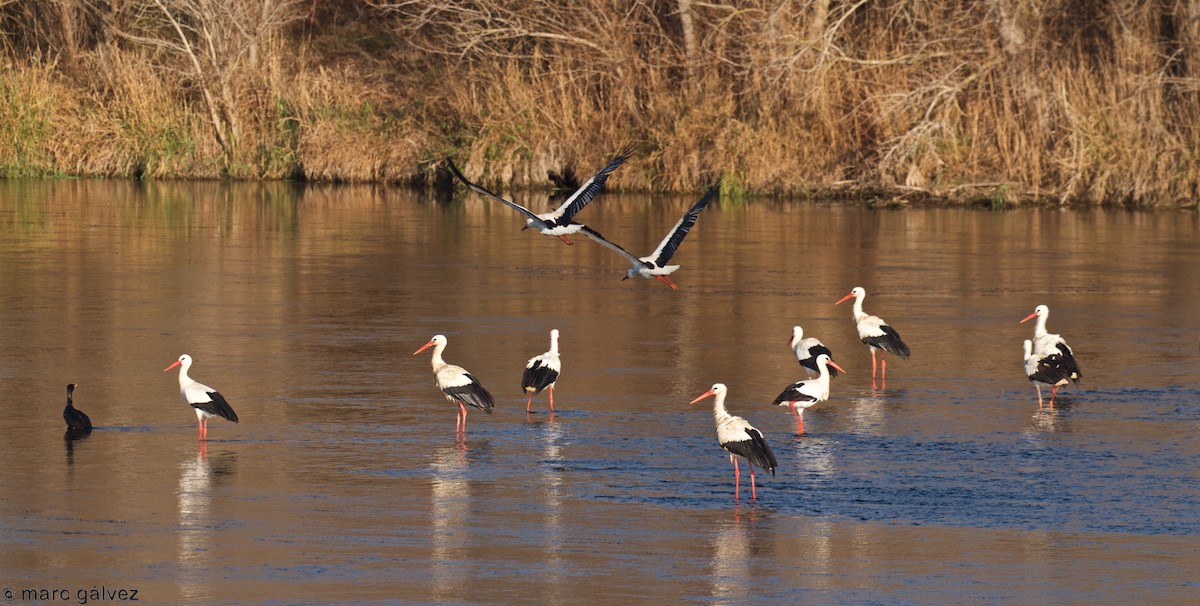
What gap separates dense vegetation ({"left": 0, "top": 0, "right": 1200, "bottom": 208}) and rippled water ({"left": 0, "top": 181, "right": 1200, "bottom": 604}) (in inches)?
326

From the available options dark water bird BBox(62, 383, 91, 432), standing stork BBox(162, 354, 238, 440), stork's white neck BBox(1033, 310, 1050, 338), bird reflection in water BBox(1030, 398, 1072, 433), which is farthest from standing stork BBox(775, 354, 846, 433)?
dark water bird BBox(62, 383, 91, 432)

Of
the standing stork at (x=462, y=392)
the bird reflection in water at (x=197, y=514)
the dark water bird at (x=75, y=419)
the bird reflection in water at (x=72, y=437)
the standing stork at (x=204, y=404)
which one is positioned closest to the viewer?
the bird reflection in water at (x=197, y=514)

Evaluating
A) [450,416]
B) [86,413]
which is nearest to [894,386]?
[450,416]

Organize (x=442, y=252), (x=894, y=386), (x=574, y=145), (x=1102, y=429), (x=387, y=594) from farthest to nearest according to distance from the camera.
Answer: (x=574, y=145)
(x=442, y=252)
(x=894, y=386)
(x=1102, y=429)
(x=387, y=594)

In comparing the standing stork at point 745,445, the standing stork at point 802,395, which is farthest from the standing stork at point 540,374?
the standing stork at point 745,445

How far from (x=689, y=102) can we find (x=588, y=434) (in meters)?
24.6

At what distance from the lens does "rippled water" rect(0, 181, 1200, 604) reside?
880cm

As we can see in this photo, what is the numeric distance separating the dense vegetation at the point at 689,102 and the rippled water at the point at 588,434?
8.29 metres

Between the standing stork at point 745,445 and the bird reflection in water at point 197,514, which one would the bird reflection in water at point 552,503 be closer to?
the standing stork at point 745,445

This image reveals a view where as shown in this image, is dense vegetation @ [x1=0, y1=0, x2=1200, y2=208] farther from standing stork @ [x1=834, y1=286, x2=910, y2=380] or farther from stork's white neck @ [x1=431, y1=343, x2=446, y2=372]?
stork's white neck @ [x1=431, y1=343, x2=446, y2=372]

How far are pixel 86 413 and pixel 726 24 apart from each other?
2680 cm

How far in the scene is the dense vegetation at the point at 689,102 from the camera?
32.1 meters

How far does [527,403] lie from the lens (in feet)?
43.4

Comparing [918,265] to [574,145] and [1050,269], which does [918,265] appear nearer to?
[1050,269]
